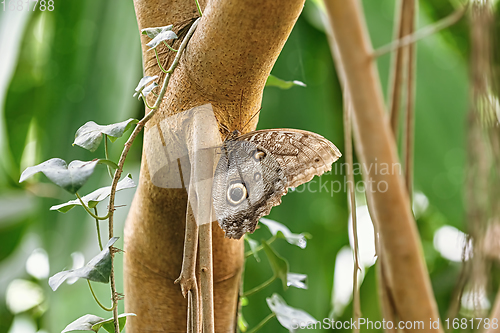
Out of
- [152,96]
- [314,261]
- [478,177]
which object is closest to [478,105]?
[478,177]

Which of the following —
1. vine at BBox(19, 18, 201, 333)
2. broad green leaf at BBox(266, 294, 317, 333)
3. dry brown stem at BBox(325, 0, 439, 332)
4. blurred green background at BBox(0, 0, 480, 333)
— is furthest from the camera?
blurred green background at BBox(0, 0, 480, 333)

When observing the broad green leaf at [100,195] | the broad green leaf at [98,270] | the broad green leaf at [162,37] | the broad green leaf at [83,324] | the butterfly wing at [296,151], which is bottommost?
the broad green leaf at [83,324]

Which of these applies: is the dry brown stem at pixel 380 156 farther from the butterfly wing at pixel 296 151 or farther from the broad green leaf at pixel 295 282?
the broad green leaf at pixel 295 282

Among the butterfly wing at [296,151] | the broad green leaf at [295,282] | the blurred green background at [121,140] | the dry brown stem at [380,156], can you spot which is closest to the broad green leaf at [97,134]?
the butterfly wing at [296,151]

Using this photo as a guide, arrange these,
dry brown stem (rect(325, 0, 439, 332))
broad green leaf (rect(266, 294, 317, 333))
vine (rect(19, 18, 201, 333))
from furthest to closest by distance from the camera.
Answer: broad green leaf (rect(266, 294, 317, 333))
vine (rect(19, 18, 201, 333))
dry brown stem (rect(325, 0, 439, 332))

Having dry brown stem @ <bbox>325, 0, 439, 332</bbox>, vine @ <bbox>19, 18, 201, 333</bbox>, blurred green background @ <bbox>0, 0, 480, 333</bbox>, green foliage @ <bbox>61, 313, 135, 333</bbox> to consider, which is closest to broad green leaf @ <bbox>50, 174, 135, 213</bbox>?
vine @ <bbox>19, 18, 201, 333</bbox>

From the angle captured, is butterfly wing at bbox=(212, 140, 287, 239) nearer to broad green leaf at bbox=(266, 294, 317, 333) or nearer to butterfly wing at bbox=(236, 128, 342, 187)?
butterfly wing at bbox=(236, 128, 342, 187)
